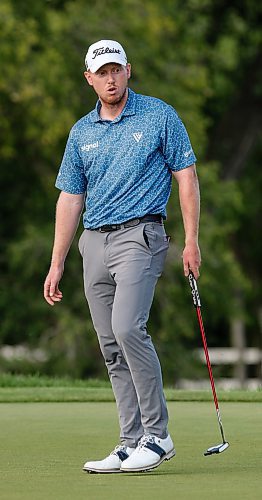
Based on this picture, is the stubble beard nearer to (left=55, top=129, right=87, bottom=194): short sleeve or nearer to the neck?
the neck

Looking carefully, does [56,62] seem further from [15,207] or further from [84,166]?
[84,166]

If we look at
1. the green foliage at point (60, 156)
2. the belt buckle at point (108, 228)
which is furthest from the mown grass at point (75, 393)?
the green foliage at point (60, 156)

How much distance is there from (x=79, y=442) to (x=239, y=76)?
2755cm

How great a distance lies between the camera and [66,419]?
10.2 m

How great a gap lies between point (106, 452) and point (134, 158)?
1.60 m

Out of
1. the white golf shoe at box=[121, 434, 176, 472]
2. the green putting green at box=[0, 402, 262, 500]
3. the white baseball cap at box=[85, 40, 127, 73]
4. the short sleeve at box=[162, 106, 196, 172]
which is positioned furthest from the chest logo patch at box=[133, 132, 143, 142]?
the green putting green at box=[0, 402, 262, 500]

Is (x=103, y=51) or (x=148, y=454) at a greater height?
(x=103, y=51)

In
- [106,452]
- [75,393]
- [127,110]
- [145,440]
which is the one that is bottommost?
[75,393]

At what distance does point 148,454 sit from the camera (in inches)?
301

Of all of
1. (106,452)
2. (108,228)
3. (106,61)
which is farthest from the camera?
(106,452)

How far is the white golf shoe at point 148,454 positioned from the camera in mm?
7641

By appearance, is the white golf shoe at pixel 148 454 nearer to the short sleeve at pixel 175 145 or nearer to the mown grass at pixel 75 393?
the short sleeve at pixel 175 145

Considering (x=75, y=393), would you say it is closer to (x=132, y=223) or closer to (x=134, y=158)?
(x=132, y=223)

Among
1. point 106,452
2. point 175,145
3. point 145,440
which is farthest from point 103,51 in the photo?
point 106,452
